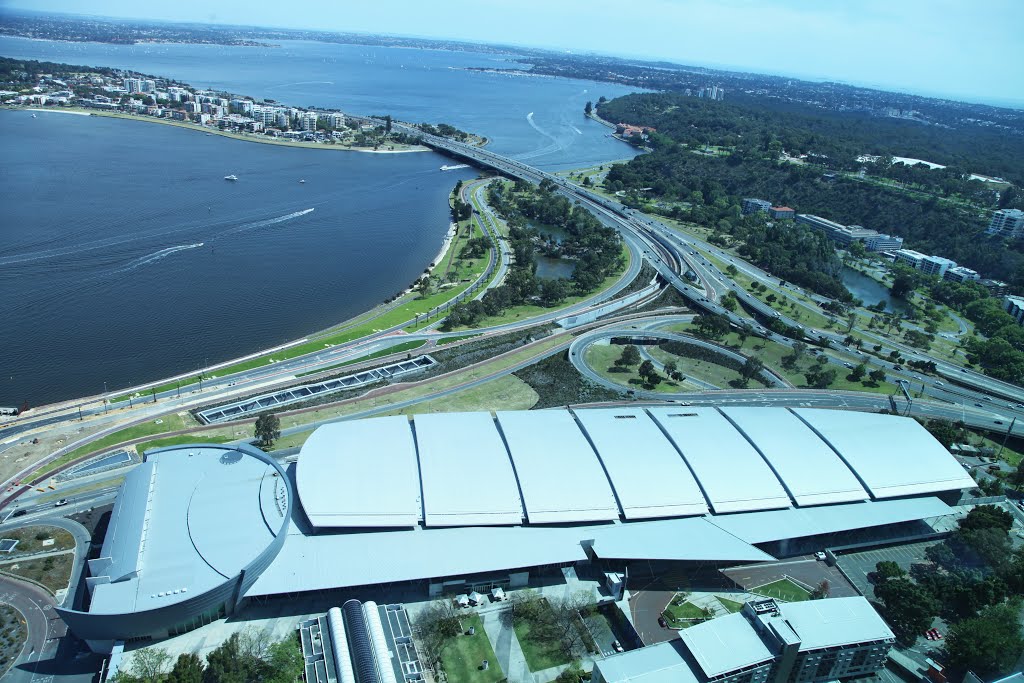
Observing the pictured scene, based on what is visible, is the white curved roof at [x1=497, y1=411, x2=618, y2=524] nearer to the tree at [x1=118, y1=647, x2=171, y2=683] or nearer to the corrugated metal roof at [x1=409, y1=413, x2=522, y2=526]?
the corrugated metal roof at [x1=409, y1=413, x2=522, y2=526]

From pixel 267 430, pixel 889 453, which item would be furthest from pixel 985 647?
pixel 267 430

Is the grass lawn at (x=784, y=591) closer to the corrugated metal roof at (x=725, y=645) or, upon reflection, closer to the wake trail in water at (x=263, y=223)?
the corrugated metal roof at (x=725, y=645)

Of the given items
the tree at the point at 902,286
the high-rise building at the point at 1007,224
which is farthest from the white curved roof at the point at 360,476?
the high-rise building at the point at 1007,224

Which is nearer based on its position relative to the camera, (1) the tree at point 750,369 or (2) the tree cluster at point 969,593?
(2) the tree cluster at point 969,593

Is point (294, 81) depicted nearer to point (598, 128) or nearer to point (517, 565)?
point (598, 128)

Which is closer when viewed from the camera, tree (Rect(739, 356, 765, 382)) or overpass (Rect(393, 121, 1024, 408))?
tree (Rect(739, 356, 765, 382))

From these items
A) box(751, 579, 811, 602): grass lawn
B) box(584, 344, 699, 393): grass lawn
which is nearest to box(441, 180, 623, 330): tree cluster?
box(584, 344, 699, 393): grass lawn

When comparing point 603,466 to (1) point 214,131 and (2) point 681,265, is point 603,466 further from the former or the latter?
(1) point 214,131
